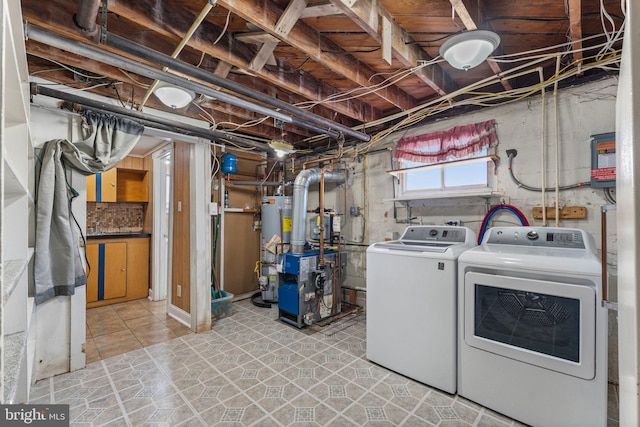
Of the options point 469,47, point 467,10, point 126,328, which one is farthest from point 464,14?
point 126,328

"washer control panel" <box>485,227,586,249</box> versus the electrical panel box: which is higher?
the electrical panel box

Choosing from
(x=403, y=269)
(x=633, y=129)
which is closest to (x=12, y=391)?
(x=633, y=129)

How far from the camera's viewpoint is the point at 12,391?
79 cm

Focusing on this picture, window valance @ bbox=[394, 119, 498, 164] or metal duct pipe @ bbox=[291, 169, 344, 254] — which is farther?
metal duct pipe @ bbox=[291, 169, 344, 254]


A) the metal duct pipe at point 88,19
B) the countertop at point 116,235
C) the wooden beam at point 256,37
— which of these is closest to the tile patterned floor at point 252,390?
the countertop at point 116,235

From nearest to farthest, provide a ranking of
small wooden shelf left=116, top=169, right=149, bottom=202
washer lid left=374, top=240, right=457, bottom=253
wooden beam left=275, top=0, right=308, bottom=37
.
Answer: wooden beam left=275, top=0, right=308, bottom=37
washer lid left=374, top=240, right=457, bottom=253
small wooden shelf left=116, top=169, right=149, bottom=202

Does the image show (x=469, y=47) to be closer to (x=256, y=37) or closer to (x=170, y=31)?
(x=256, y=37)

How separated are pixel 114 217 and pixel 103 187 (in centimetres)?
64

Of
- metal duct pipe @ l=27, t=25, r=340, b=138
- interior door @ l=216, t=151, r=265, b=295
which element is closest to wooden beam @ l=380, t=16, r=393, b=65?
metal duct pipe @ l=27, t=25, r=340, b=138

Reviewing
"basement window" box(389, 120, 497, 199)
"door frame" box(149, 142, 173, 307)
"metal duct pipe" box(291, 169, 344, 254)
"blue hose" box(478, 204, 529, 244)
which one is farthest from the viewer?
"door frame" box(149, 142, 173, 307)

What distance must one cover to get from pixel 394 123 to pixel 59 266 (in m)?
3.66

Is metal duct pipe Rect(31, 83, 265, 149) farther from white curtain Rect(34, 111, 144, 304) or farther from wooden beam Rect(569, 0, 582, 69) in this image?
wooden beam Rect(569, 0, 582, 69)

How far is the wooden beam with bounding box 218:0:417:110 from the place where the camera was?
1514 millimetres

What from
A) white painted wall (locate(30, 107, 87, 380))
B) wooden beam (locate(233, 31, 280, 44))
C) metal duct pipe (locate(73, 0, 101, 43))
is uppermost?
wooden beam (locate(233, 31, 280, 44))
